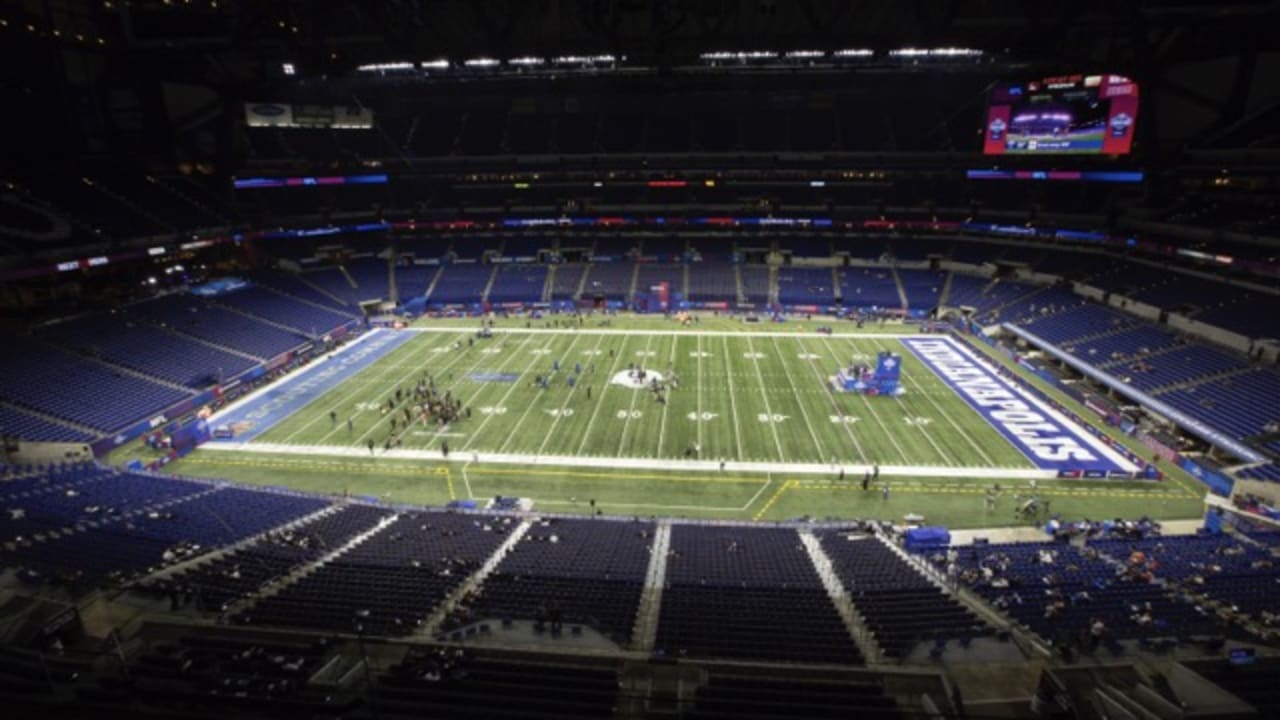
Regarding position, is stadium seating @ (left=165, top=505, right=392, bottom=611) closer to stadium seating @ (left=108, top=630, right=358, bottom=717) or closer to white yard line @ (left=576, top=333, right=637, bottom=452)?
stadium seating @ (left=108, top=630, right=358, bottom=717)

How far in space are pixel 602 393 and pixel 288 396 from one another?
19.8 m

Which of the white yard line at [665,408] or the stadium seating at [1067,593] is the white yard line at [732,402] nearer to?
the white yard line at [665,408]

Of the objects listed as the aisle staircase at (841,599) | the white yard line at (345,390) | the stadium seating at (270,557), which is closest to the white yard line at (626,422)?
the aisle staircase at (841,599)

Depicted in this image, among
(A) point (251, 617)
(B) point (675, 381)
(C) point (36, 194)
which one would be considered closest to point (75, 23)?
(C) point (36, 194)

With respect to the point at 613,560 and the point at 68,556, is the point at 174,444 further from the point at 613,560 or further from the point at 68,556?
the point at 613,560

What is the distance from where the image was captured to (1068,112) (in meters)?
47.0

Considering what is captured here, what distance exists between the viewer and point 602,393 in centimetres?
3947

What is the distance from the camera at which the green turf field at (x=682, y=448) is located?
27250 mm

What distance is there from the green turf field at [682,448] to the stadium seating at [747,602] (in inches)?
180

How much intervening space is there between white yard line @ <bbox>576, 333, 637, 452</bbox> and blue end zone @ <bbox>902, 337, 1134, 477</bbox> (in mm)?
21559

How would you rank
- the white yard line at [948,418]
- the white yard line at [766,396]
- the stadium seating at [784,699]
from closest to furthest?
the stadium seating at [784,699] < the white yard line at [948,418] < the white yard line at [766,396]

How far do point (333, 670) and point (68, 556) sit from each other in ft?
44.2

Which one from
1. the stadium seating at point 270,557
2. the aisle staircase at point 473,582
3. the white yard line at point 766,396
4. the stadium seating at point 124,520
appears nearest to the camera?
the aisle staircase at point 473,582

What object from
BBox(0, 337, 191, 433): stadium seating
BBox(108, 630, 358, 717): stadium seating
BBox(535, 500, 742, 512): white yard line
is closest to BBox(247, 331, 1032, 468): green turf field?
BBox(535, 500, 742, 512): white yard line
